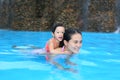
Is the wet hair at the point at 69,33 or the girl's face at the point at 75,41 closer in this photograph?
the girl's face at the point at 75,41

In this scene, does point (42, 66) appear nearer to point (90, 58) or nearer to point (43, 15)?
point (90, 58)

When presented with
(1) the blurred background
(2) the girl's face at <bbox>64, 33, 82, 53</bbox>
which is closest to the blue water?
(2) the girl's face at <bbox>64, 33, 82, 53</bbox>

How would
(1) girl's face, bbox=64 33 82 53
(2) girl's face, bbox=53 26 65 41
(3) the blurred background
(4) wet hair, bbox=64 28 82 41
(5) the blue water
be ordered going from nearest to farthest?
1. (5) the blue water
2. (1) girl's face, bbox=64 33 82 53
3. (4) wet hair, bbox=64 28 82 41
4. (2) girl's face, bbox=53 26 65 41
5. (3) the blurred background

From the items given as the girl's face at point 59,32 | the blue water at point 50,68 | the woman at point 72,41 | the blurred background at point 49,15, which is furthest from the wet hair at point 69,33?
the blurred background at point 49,15

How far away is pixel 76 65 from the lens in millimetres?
5020

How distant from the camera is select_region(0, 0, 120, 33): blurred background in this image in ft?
57.6

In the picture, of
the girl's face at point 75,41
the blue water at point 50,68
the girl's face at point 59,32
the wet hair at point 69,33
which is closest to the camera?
the blue water at point 50,68

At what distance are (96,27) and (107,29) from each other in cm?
61

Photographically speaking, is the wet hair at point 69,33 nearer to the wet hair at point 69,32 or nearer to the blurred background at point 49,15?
the wet hair at point 69,32

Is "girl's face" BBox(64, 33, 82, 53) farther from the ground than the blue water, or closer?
farther from the ground

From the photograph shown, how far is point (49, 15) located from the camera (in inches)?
719

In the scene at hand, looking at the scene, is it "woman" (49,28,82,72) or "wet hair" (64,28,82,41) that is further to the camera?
"wet hair" (64,28,82,41)

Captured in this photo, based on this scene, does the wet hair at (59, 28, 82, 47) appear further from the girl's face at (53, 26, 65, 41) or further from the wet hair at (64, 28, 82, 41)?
the girl's face at (53, 26, 65, 41)

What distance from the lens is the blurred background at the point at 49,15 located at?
17562mm
